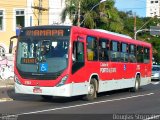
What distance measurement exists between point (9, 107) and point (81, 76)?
331 cm

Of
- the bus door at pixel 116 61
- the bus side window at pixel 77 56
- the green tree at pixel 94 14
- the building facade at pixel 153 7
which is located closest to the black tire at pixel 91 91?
the bus side window at pixel 77 56

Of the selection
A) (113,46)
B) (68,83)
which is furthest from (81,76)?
(113,46)

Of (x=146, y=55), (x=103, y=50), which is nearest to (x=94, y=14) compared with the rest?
(x=146, y=55)

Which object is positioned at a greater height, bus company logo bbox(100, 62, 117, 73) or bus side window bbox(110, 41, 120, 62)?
bus side window bbox(110, 41, 120, 62)

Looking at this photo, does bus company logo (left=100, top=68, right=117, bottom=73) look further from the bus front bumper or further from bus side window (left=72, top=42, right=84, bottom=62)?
the bus front bumper

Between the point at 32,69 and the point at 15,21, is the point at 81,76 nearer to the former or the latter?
the point at 32,69

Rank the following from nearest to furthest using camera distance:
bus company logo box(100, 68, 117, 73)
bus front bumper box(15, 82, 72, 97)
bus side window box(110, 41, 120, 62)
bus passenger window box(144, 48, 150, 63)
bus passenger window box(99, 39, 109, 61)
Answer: bus front bumper box(15, 82, 72, 97), bus passenger window box(99, 39, 109, 61), bus company logo box(100, 68, 117, 73), bus side window box(110, 41, 120, 62), bus passenger window box(144, 48, 150, 63)

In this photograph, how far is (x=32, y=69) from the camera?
673 inches

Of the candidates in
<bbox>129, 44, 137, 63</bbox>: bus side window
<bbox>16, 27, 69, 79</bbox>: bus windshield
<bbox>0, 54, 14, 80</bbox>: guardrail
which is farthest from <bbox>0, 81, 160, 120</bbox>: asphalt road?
<bbox>0, 54, 14, 80</bbox>: guardrail

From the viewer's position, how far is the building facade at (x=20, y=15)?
48.5 meters

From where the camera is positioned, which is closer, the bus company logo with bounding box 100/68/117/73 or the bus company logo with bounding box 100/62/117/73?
the bus company logo with bounding box 100/62/117/73

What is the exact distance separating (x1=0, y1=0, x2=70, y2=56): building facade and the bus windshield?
31189 mm

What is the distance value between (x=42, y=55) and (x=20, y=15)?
107ft

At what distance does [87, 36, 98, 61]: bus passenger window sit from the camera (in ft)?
60.3
